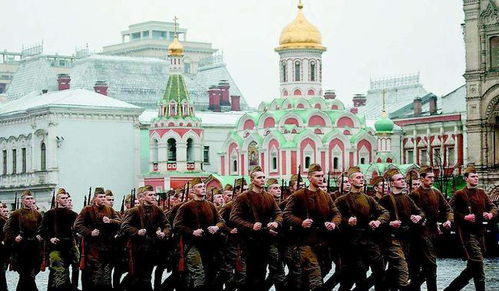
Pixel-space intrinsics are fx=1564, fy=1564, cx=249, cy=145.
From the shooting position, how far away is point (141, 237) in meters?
21.6

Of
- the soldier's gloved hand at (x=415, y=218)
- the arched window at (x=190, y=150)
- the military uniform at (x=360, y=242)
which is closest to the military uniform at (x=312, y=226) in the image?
the military uniform at (x=360, y=242)

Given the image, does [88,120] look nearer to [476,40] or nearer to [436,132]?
[436,132]

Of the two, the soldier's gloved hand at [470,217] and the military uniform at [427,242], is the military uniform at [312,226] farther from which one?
the soldier's gloved hand at [470,217]

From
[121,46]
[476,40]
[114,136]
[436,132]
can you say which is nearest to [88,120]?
[114,136]

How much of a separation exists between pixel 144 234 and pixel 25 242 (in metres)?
2.71

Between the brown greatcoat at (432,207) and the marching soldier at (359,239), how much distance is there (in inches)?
39.8

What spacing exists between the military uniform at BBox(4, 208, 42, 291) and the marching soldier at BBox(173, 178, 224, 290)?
3.26 meters

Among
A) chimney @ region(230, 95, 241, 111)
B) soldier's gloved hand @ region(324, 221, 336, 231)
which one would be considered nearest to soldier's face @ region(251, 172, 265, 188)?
soldier's gloved hand @ region(324, 221, 336, 231)

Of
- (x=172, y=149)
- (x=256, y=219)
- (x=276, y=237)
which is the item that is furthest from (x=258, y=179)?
(x=172, y=149)

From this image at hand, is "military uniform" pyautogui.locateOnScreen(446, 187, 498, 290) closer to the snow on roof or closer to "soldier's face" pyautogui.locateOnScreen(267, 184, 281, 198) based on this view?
"soldier's face" pyautogui.locateOnScreen(267, 184, 281, 198)

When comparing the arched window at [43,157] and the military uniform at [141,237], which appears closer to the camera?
the military uniform at [141,237]

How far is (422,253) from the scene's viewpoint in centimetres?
2053

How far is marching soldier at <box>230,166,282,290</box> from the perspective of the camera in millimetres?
20250

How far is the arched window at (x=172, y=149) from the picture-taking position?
75.7 metres
